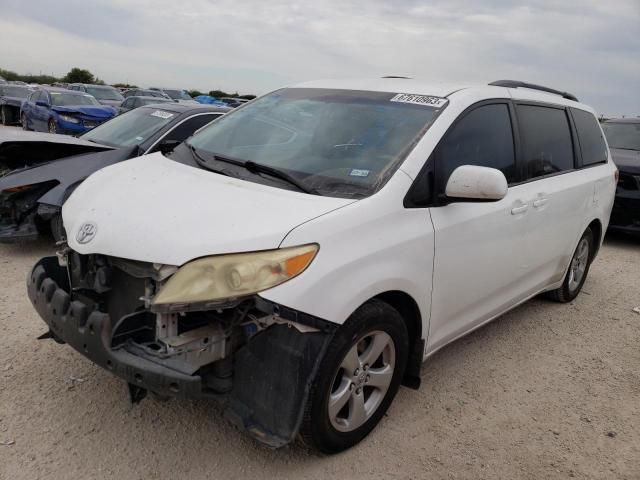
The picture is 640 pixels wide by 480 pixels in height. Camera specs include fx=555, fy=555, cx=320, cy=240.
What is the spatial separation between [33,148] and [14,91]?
19.3 metres

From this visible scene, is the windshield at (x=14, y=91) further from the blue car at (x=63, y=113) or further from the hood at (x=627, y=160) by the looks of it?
the hood at (x=627, y=160)

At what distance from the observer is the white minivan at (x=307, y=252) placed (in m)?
2.27

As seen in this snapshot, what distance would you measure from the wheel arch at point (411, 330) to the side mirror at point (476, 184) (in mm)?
589

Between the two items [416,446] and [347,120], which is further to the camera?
[347,120]

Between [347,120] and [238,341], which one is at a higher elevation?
[347,120]

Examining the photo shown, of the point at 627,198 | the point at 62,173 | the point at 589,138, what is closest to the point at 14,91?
the point at 62,173

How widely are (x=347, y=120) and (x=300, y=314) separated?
1410 millimetres

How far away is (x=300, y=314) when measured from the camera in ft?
7.33

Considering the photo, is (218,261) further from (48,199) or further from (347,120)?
(48,199)

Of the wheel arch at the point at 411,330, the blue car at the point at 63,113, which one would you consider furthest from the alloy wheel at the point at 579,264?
the blue car at the point at 63,113

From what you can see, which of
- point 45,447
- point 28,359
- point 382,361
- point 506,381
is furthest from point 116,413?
point 506,381

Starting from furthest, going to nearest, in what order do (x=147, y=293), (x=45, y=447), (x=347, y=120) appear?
(x=347, y=120), (x=45, y=447), (x=147, y=293)

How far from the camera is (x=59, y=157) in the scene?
5.55 meters

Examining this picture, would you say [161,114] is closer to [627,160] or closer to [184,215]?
[184,215]
